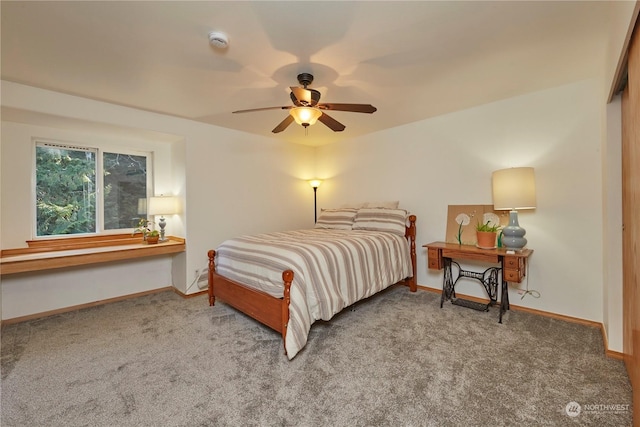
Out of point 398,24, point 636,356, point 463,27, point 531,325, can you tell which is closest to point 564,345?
point 531,325

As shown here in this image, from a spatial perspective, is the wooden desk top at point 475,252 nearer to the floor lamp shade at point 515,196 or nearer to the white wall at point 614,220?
the floor lamp shade at point 515,196

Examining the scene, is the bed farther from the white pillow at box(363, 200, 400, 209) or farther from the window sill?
the window sill

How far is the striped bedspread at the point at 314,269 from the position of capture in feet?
7.07

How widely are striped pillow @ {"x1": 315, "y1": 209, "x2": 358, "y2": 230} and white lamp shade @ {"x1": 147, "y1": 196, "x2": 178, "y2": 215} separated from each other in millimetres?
2083

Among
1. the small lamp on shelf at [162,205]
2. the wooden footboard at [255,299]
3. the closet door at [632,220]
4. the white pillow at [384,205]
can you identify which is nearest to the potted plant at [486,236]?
the closet door at [632,220]

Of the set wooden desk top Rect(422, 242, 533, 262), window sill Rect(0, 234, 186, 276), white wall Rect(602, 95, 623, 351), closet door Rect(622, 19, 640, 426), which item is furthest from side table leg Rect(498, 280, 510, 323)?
window sill Rect(0, 234, 186, 276)

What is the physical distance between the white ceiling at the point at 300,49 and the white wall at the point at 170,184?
247 millimetres

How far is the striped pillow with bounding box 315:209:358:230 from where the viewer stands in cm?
389

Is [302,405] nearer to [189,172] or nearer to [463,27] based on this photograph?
[463,27]

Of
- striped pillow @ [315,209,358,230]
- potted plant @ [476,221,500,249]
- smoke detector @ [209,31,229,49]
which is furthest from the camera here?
striped pillow @ [315,209,358,230]

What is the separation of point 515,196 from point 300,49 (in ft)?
7.66

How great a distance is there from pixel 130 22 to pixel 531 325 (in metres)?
3.98

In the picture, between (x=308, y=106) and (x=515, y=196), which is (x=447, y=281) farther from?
(x=308, y=106)

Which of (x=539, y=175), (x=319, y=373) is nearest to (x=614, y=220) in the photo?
(x=539, y=175)
